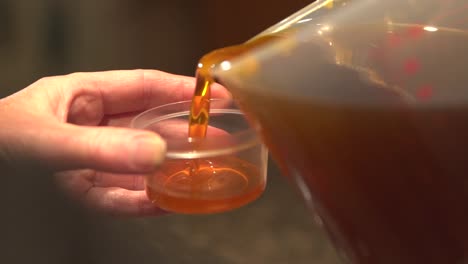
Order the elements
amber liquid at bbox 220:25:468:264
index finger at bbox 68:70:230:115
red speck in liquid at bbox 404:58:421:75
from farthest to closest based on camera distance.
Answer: index finger at bbox 68:70:230:115
red speck in liquid at bbox 404:58:421:75
amber liquid at bbox 220:25:468:264

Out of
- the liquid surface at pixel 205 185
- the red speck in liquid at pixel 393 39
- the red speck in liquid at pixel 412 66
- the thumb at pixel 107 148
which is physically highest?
the red speck in liquid at pixel 393 39

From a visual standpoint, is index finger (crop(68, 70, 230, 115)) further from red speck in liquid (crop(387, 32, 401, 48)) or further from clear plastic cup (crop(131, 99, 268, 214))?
red speck in liquid (crop(387, 32, 401, 48))

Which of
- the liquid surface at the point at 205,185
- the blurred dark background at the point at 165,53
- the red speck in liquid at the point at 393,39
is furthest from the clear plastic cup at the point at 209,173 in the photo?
the blurred dark background at the point at 165,53

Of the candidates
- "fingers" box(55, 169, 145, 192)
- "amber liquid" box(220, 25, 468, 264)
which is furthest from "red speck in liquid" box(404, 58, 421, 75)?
"fingers" box(55, 169, 145, 192)

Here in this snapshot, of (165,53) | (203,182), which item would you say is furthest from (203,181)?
(165,53)

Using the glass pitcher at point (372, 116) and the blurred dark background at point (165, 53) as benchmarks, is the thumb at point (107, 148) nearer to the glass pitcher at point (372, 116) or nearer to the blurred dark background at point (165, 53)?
the glass pitcher at point (372, 116)

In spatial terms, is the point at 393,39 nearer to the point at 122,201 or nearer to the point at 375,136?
the point at 375,136
